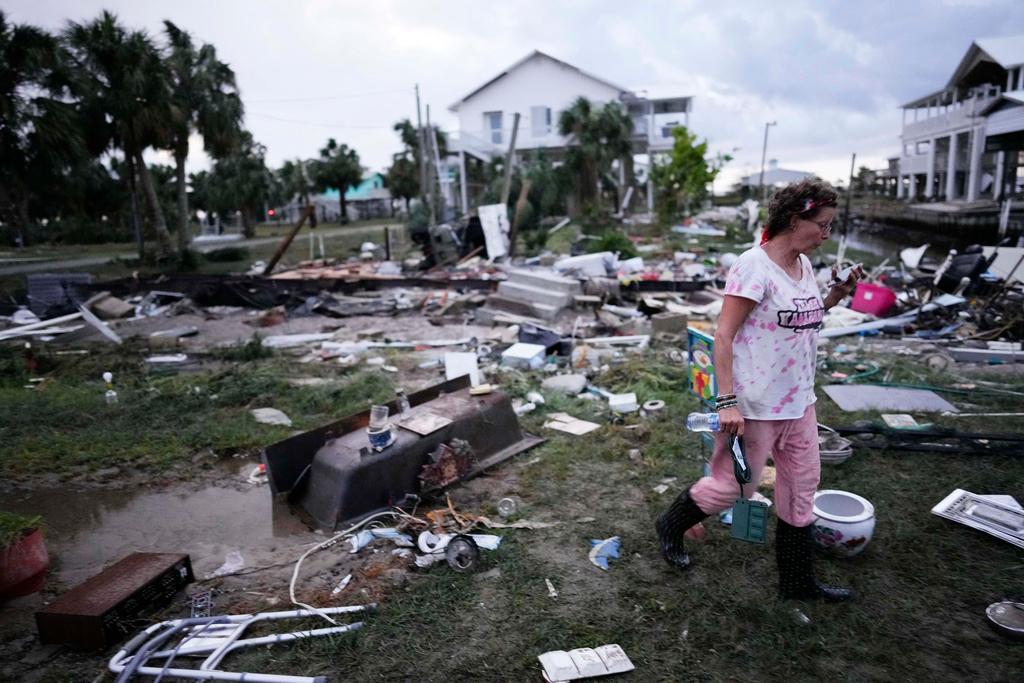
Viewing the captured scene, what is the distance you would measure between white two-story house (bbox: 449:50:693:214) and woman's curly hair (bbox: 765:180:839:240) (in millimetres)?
32733

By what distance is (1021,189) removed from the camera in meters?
31.5

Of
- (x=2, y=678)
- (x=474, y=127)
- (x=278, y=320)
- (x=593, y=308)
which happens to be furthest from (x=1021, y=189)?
(x=2, y=678)

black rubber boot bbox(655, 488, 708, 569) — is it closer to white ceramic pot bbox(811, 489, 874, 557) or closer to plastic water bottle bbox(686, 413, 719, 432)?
plastic water bottle bbox(686, 413, 719, 432)

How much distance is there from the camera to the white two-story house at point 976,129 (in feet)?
91.5

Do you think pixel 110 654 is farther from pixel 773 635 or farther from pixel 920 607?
pixel 920 607

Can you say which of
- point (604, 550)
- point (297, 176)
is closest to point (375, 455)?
point (604, 550)

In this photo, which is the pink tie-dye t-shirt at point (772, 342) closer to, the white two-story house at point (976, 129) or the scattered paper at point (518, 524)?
the scattered paper at point (518, 524)

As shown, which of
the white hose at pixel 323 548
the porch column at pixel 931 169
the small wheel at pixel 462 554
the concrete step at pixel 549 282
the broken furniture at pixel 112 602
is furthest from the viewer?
the porch column at pixel 931 169

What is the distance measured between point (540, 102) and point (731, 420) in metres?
36.1

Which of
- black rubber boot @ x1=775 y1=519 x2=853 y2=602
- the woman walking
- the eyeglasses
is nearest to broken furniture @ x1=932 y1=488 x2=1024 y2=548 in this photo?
black rubber boot @ x1=775 y1=519 x2=853 y2=602

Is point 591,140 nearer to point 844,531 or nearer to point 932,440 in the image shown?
point 932,440

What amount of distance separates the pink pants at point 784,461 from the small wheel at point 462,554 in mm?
1280

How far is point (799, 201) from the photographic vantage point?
2494 millimetres

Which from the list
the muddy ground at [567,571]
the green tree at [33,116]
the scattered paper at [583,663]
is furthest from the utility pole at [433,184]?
the scattered paper at [583,663]
